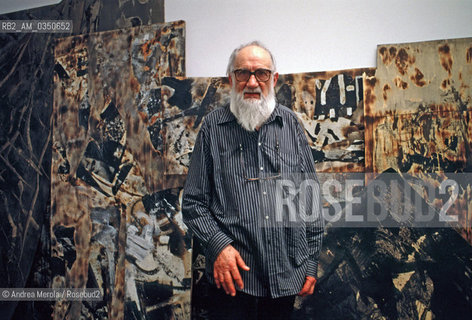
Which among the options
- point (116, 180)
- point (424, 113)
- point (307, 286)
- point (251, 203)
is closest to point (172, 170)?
point (116, 180)

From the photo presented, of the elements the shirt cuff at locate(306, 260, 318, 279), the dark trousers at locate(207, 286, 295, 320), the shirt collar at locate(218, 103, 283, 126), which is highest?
the shirt collar at locate(218, 103, 283, 126)

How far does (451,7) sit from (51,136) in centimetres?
270

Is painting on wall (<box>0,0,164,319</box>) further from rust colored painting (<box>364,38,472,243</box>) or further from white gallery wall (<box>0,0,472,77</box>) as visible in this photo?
rust colored painting (<box>364,38,472,243</box>)

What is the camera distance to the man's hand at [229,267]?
1.27 meters

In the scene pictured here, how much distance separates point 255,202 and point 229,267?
0.27m

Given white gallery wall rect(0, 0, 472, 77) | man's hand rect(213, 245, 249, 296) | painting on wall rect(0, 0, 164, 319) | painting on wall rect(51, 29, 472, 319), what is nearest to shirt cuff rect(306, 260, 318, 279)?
man's hand rect(213, 245, 249, 296)

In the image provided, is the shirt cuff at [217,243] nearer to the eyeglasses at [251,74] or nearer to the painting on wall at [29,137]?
the eyeglasses at [251,74]

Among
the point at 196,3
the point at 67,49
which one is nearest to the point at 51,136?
the point at 67,49

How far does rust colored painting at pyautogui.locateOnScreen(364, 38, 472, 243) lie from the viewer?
174 cm

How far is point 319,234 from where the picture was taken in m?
1.46

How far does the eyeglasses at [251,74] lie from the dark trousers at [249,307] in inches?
35.7

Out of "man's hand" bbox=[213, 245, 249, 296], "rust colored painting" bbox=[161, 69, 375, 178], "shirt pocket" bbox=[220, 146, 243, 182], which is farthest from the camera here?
"rust colored painting" bbox=[161, 69, 375, 178]

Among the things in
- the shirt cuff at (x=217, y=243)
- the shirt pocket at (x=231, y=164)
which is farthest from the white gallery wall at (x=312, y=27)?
the shirt cuff at (x=217, y=243)

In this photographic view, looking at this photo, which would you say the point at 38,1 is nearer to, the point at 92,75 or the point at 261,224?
the point at 92,75
